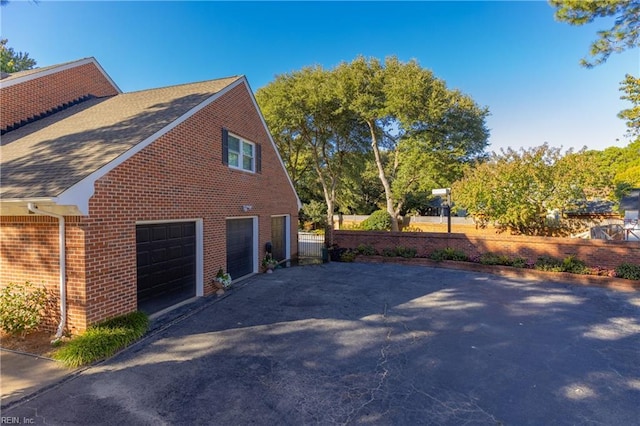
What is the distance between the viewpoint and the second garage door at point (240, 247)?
31.8ft

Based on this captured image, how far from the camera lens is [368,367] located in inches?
180

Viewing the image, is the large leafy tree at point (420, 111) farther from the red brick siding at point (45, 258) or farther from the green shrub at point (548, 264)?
the red brick siding at point (45, 258)

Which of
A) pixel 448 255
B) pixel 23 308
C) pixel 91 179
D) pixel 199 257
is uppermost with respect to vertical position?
pixel 91 179

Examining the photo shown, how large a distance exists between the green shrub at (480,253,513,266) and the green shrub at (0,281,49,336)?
42.7 ft

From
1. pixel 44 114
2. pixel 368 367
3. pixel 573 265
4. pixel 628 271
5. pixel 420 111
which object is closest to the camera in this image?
pixel 368 367

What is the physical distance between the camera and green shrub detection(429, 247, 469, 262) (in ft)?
40.7

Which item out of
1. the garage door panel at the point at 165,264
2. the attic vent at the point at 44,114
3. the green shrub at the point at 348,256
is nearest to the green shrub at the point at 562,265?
the green shrub at the point at 348,256

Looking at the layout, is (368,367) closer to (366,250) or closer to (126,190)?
(126,190)

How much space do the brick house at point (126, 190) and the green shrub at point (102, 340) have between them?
0.26 m

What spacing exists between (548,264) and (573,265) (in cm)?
69

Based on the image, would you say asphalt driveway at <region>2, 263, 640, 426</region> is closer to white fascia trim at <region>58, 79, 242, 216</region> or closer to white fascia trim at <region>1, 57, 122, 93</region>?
white fascia trim at <region>58, 79, 242, 216</region>

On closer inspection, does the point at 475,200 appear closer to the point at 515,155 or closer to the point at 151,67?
the point at 515,155

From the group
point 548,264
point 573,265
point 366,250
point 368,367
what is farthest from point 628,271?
point 368,367

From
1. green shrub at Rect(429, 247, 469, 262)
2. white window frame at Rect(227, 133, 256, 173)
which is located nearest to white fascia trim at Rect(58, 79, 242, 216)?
white window frame at Rect(227, 133, 256, 173)
